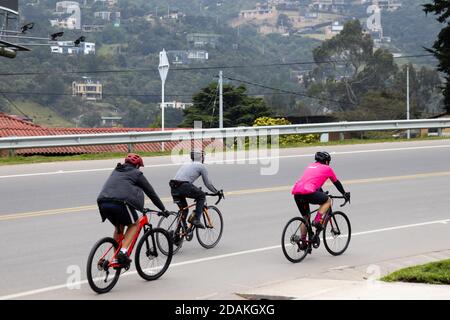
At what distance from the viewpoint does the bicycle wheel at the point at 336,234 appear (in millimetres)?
14668

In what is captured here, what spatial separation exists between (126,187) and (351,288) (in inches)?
→ 119

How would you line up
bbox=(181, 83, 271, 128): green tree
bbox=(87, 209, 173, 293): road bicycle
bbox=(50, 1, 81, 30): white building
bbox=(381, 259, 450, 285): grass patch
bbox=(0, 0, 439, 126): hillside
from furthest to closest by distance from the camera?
bbox=(50, 1, 81, 30): white building
bbox=(0, 0, 439, 126): hillside
bbox=(181, 83, 271, 128): green tree
bbox=(381, 259, 450, 285): grass patch
bbox=(87, 209, 173, 293): road bicycle

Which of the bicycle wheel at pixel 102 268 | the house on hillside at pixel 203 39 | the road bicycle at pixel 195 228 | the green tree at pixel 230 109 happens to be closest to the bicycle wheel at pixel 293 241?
the road bicycle at pixel 195 228

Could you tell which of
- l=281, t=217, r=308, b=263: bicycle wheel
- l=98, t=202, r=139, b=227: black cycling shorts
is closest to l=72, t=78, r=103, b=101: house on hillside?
l=281, t=217, r=308, b=263: bicycle wheel

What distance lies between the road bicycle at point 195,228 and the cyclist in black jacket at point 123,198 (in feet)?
7.40

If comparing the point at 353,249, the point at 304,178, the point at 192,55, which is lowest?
the point at 353,249

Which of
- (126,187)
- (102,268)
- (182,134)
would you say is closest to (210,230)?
(126,187)

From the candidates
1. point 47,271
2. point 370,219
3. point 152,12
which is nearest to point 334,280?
point 47,271

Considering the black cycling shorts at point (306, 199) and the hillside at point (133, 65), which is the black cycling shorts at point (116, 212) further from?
the hillside at point (133, 65)

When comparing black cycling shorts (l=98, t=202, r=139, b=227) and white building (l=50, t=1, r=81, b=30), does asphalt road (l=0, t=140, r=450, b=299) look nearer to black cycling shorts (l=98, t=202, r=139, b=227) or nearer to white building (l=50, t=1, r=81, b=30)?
black cycling shorts (l=98, t=202, r=139, b=227)

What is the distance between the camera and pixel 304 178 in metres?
14.4

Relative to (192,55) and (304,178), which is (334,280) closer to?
(304,178)

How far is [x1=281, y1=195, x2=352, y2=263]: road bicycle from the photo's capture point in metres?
14.0
